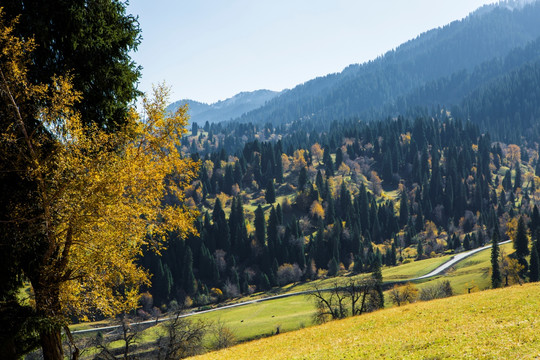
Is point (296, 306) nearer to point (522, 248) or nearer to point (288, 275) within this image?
point (288, 275)

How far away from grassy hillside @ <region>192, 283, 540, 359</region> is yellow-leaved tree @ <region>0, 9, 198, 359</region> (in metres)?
13.0

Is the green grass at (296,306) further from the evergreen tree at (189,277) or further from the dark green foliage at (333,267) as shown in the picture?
the evergreen tree at (189,277)

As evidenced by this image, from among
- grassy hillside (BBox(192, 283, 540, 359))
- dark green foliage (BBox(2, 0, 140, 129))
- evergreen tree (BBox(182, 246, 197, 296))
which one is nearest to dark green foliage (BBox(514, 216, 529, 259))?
grassy hillside (BBox(192, 283, 540, 359))

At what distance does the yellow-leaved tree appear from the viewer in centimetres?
→ 1575

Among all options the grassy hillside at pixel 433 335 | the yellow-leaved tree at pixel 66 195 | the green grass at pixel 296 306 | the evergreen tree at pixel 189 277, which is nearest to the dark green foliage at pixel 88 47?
the yellow-leaved tree at pixel 66 195

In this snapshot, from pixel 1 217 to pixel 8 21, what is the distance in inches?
312

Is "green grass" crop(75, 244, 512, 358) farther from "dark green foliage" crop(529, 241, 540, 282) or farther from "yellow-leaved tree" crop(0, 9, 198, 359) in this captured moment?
"yellow-leaved tree" crop(0, 9, 198, 359)

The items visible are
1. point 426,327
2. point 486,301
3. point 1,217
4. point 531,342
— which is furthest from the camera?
point 486,301

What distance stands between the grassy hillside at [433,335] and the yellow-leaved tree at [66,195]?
42.6 feet

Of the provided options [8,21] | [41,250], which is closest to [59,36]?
[8,21]

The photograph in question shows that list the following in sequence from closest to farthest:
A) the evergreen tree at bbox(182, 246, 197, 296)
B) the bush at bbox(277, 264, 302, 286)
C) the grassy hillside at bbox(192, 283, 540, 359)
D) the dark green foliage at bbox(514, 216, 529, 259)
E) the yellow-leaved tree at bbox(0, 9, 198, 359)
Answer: the yellow-leaved tree at bbox(0, 9, 198, 359) → the grassy hillside at bbox(192, 283, 540, 359) → the dark green foliage at bbox(514, 216, 529, 259) → the evergreen tree at bbox(182, 246, 197, 296) → the bush at bbox(277, 264, 302, 286)

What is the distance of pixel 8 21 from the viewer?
54.4 feet

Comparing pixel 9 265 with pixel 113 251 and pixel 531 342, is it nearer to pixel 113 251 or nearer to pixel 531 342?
pixel 113 251

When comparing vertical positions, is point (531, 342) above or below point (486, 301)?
above
